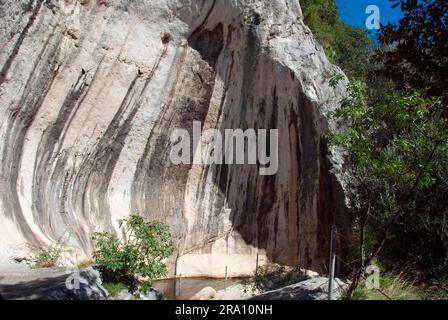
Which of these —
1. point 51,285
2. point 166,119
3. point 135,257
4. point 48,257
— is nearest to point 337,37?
point 166,119

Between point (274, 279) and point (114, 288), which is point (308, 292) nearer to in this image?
point (114, 288)

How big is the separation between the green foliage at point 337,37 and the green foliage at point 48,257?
10174 mm

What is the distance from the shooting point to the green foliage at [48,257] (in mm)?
6734

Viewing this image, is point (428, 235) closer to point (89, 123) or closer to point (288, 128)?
point (288, 128)

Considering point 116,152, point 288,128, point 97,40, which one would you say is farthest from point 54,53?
point 288,128

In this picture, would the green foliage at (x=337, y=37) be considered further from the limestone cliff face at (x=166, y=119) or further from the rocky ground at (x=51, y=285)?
the rocky ground at (x=51, y=285)

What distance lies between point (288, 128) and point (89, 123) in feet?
14.6

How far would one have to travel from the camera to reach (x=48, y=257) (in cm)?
685

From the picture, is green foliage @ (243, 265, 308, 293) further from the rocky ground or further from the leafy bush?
the rocky ground

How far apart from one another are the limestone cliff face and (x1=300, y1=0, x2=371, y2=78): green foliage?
179 inches

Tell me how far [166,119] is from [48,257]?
4549 mm

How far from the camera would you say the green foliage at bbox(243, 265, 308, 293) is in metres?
8.75

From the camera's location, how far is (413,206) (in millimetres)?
7438

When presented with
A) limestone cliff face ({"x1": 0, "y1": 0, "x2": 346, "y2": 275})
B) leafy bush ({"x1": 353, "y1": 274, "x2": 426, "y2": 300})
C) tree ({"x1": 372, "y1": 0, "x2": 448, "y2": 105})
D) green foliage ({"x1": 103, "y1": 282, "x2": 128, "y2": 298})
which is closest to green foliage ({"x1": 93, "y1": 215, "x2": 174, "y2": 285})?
Result: green foliage ({"x1": 103, "y1": 282, "x2": 128, "y2": 298})
